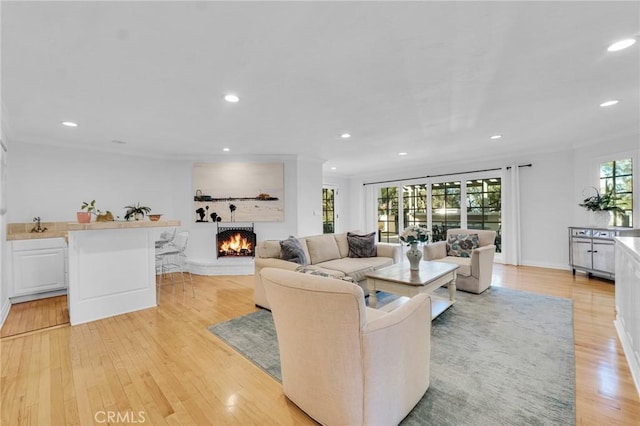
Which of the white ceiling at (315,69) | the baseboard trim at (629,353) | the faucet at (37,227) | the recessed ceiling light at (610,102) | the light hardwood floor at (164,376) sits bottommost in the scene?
the light hardwood floor at (164,376)

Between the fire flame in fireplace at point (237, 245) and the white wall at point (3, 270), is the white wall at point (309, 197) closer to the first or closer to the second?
the fire flame in fireplace at point (237, 245)

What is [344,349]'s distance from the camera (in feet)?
4.61

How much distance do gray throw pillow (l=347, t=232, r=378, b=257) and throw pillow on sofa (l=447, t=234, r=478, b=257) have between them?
1.29 m

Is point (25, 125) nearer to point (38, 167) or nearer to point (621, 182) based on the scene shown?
point (38, 167)

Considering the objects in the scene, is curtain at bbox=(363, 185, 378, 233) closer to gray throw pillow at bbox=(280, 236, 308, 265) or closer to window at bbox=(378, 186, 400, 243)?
window at bbox=(378, 186, 400, 243)

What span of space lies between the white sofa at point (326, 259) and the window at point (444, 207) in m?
3.17

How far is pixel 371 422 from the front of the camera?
1.44m

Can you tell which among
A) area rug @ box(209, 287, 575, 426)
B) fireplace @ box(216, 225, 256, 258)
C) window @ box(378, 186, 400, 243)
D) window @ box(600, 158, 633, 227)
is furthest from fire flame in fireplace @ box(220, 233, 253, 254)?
window @ box(600, 158, 633, 227)

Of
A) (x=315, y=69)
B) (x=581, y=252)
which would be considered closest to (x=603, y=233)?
(x=581, y=252)

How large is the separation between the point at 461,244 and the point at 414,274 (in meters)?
1.86

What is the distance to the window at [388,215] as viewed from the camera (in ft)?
27.1

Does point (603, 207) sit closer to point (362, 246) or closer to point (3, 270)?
point (362, 246)

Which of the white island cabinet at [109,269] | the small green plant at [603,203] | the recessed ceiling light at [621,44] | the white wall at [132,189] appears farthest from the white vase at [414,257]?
the small green plant at [603,203]

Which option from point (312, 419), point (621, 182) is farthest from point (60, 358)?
point (621, 182)
